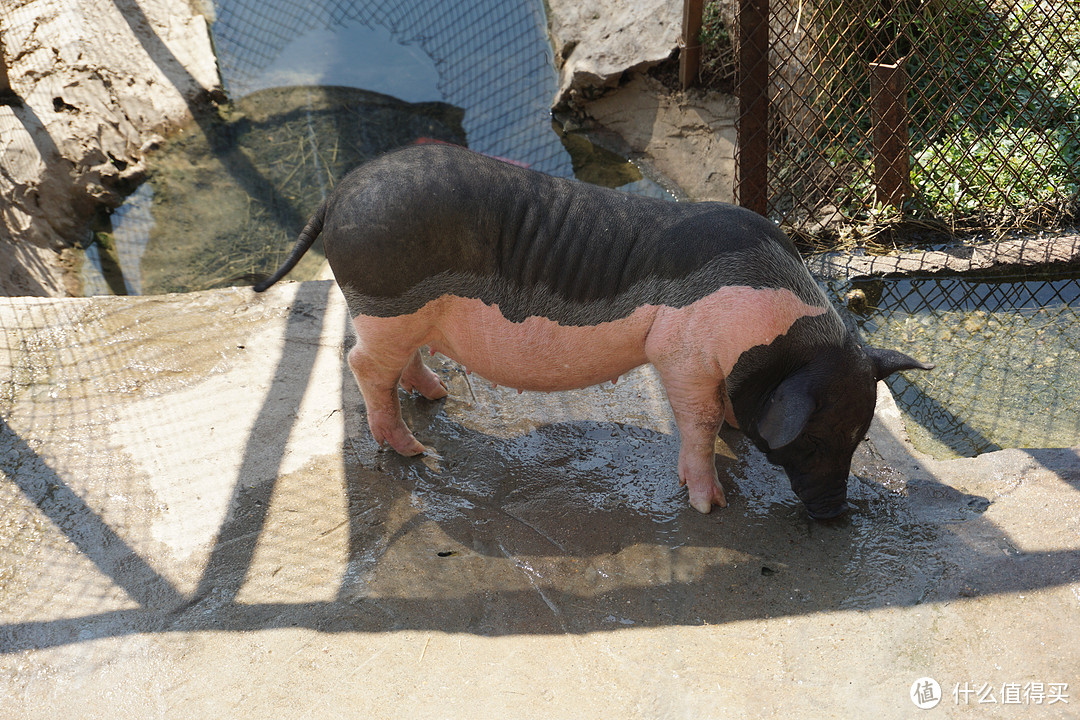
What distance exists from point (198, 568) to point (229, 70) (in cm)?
606

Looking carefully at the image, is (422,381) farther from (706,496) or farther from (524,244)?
(706,496)

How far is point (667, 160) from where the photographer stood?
685cm

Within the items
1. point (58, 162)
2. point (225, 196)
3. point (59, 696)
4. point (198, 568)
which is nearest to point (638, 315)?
Answer: point (198, 568)

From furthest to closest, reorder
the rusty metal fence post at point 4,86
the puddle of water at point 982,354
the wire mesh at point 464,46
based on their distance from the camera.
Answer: the wire mesh at point 464,46, the rusty metal fence post at point 4,86, the puddle of water at point 982,354

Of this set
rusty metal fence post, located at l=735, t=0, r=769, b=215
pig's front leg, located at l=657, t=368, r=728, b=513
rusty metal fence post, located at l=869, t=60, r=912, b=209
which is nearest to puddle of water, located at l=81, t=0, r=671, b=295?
rusty metal fence post, located at l=735, t=0, r=769, b=215

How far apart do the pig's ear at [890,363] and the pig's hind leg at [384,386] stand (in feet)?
6.32

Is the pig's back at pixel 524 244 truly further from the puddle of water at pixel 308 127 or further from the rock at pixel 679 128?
the rock at pixel 679 128

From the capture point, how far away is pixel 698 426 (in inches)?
135

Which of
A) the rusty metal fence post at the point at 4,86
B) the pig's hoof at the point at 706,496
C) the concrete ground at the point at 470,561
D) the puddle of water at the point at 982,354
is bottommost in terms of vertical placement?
the concrete ground at the point at 470,561

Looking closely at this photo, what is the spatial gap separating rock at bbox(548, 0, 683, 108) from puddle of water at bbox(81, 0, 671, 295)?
337 millimetres

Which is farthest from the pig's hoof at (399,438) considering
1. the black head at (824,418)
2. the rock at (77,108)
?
the rock at (77,108)

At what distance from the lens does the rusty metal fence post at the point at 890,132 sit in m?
5.24

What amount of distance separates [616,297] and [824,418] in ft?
3.10

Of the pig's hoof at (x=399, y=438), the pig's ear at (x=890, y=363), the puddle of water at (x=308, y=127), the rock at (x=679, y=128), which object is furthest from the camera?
the rock at (x=679, y=128)
